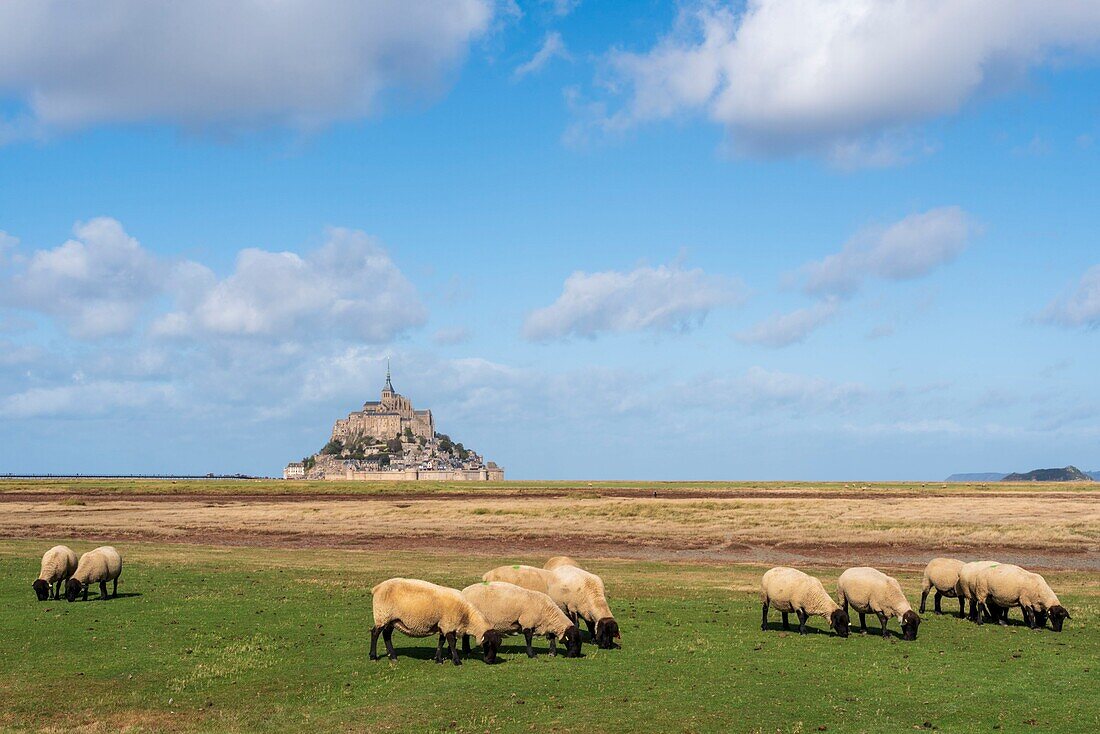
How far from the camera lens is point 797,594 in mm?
21062

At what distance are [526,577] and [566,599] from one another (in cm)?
133

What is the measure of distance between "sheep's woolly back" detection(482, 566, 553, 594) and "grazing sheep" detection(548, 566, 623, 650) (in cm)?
39

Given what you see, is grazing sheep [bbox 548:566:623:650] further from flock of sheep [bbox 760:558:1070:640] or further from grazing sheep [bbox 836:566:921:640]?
grazing sheep [bbox 836:566:921:640]

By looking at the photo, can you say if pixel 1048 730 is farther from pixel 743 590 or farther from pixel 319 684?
pixel 743 590

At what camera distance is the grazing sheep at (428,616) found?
1711 centimetres

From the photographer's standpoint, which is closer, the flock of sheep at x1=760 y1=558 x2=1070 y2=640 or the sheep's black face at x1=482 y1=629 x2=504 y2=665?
the sheep's black face at x1=482 y1=629 x2=504 y2=665

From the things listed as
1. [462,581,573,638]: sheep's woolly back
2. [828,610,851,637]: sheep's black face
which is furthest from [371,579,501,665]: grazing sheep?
[828,610,851,637]: sheep's black face

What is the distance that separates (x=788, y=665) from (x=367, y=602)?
483 inches

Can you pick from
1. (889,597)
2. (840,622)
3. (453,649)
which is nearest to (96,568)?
(453,649)

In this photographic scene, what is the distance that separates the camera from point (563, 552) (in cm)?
4469

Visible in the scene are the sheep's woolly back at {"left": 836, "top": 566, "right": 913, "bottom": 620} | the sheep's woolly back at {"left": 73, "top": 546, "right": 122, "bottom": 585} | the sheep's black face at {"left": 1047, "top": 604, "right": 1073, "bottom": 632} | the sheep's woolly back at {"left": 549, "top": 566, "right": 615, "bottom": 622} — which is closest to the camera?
the sheep's woolly back at {"left": 549, "top": 566, "right": 615, "bottom": 622}

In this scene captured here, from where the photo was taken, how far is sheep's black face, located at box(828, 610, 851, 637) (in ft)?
67.4

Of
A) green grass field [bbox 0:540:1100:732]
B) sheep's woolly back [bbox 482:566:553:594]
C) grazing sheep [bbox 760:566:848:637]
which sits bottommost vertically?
green grass field [bbox 0:540:1100:732]

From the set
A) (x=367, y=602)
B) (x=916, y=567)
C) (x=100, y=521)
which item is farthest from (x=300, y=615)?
(x=100, y=521)
